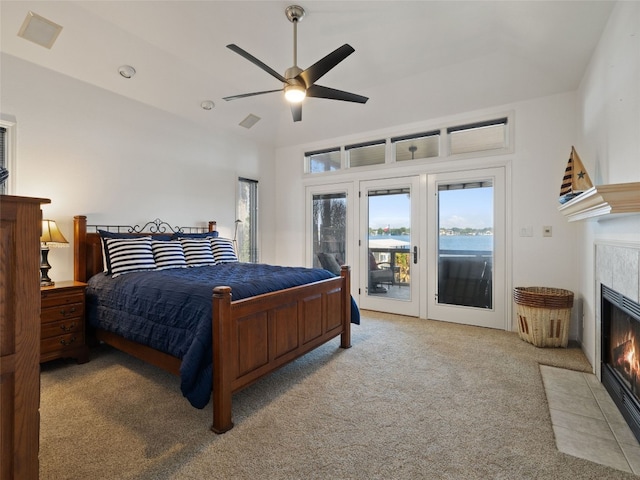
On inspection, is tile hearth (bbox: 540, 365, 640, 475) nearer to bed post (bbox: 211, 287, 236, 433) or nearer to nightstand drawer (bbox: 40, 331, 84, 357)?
bed post (bbox: 211, 287, 236, 433)

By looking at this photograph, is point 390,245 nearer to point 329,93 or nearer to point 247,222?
point 247,222

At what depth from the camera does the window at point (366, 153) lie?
502 centimetres

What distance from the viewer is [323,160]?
18.4 feet

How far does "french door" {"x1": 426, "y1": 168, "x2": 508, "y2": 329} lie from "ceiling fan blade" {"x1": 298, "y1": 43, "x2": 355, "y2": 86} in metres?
2.49

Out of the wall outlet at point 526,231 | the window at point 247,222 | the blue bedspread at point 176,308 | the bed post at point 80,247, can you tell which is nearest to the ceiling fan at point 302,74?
the blue bedspread at point 176,308

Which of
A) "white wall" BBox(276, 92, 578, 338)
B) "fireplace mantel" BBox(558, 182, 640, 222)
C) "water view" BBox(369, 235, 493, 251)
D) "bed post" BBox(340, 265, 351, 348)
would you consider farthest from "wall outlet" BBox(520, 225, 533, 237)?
"bed post" BBox(340, 265, 351, 348)

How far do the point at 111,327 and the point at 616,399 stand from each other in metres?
3.99

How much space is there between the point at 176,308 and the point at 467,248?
3.60m

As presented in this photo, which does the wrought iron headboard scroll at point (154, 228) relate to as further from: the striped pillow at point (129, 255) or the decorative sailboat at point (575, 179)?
the decorative sailboat at point (575, 179)

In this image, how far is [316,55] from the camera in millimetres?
3473

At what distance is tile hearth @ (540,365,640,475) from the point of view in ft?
5.85

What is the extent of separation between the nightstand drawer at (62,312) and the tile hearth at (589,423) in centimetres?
384

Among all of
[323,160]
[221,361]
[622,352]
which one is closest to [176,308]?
[221,361]

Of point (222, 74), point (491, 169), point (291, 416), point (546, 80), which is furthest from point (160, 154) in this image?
point (546, 80)
